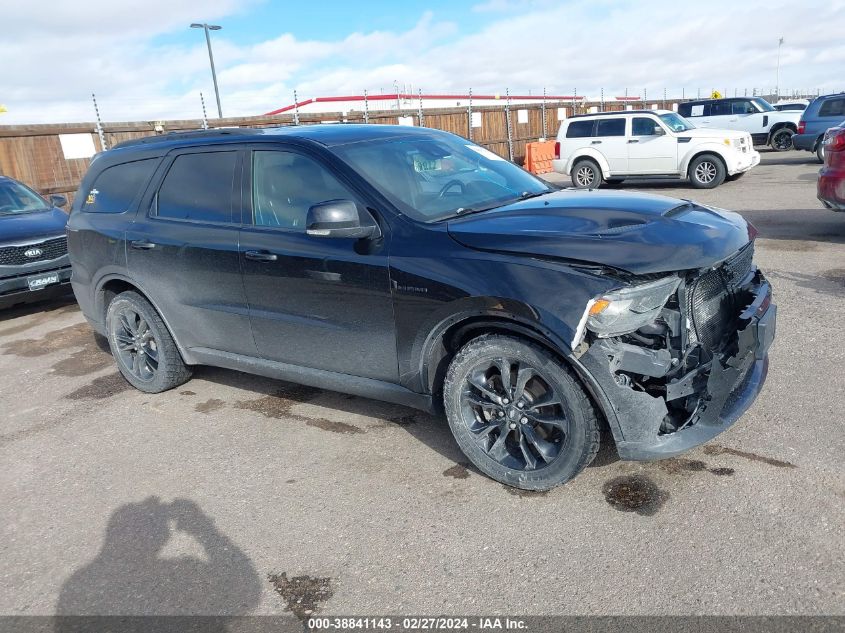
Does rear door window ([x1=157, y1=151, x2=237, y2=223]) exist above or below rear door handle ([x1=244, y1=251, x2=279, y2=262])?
above

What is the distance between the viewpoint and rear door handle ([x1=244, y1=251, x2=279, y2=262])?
13.1ft

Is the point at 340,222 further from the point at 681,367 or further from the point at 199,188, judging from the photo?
the point at 681,367

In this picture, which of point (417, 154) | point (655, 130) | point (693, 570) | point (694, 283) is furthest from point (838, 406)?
point (655, 130)

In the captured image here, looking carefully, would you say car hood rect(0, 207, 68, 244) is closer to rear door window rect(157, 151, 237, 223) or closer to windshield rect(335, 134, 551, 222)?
rear door window rect(157, 151, 237, 223)

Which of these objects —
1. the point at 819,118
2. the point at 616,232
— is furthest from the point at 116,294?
the point at 819,118

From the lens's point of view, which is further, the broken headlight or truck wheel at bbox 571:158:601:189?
truck wheel at bbox 571:158:601:189

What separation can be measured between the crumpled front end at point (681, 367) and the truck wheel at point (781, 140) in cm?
2242

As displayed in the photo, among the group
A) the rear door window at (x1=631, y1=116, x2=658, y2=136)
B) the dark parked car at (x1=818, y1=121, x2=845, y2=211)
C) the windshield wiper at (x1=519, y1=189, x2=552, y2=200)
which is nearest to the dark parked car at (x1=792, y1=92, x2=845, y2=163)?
the rear door window at (x1=631, y1=116, x2=658, y2=136)

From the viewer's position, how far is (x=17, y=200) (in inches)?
349

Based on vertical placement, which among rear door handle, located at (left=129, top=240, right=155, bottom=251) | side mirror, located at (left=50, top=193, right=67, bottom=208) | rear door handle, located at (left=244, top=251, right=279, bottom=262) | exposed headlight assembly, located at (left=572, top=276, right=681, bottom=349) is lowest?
exposed headlight assembly, located at (left=572, top=276, right=681, bottom=349)

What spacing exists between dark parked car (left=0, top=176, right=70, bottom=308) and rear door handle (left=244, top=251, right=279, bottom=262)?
4.91 meters

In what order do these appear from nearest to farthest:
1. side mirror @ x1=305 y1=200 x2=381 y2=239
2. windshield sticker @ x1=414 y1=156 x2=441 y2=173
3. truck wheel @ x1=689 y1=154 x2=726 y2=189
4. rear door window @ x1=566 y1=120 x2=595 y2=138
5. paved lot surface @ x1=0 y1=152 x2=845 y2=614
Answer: paved lot surface @ x1=0 y1=152 x2=845 y2=614 → side mirror @ x1=305 y1=200 x2=381 y2=239 → windshield sticker @ x1=414 y1=156 x2=441 y2=173 → truck wheel @ x1=689 y1=154 x2=726 y2=189 → rear door window @ x1=566 y1=120 x2=595 y2=138

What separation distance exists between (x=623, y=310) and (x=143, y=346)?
3744mm

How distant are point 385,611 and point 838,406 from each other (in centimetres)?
295
